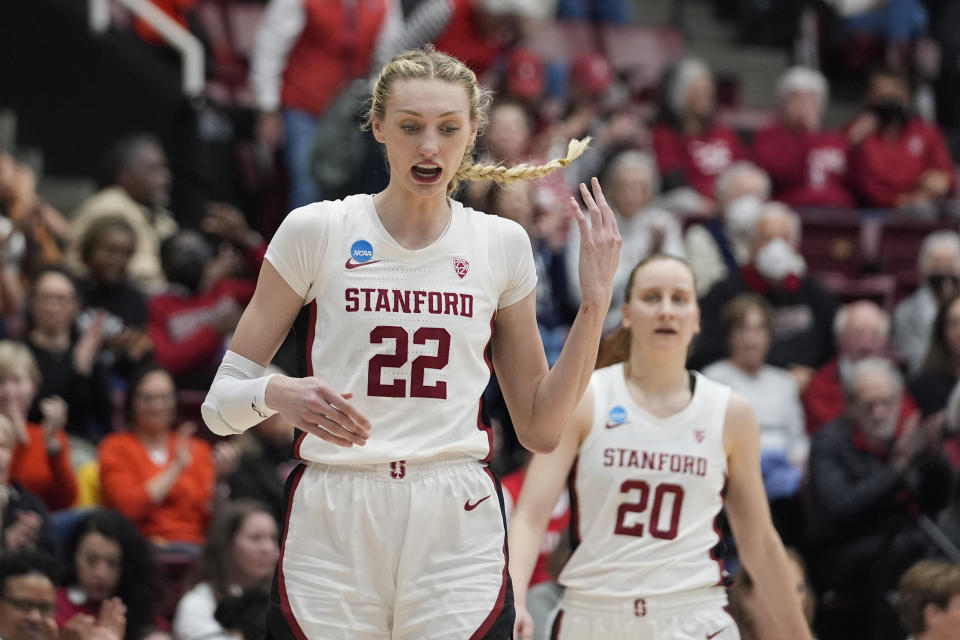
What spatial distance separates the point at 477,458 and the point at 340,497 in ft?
1.12

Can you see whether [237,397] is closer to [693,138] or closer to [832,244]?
[832,244]

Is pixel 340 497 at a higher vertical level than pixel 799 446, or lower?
lower

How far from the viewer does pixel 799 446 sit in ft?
26.9

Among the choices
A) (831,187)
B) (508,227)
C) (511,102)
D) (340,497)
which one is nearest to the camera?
(340,497)

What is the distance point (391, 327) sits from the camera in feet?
11.4

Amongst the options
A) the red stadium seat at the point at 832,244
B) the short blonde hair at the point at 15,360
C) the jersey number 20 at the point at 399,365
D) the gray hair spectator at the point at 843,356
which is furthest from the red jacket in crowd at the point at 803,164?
the jersey number 20 at the point at 399,365

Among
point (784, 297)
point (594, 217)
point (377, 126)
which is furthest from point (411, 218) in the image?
point (784, 297)

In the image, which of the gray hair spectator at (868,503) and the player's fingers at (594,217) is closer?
the player's fingers at (594,217)

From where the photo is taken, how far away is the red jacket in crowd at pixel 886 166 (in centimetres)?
1130

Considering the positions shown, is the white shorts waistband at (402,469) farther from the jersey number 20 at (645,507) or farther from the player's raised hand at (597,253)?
the jersey number 20 at (645,507)

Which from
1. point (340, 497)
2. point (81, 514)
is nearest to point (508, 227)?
point (340, 497)

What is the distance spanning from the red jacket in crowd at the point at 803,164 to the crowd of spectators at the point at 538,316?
0.02m

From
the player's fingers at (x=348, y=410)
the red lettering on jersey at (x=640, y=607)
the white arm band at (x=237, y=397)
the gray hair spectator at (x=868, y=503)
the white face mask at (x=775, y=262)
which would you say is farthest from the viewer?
the white face mask at (x=775, y=262)

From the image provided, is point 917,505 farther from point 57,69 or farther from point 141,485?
point 57,69
